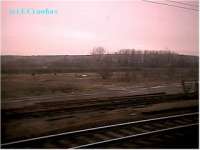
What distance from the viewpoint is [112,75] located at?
15.6m

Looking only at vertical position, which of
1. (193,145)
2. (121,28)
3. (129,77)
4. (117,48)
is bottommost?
(193,145)

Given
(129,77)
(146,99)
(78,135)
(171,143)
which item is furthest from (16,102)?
(129,77)

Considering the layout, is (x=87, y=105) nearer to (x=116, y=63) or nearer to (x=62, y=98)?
(x=62, y=98)

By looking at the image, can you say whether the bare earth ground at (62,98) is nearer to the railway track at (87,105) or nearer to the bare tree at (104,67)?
the railway track at (87,105)

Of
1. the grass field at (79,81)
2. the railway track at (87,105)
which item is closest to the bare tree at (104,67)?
the grass field at (79,81)

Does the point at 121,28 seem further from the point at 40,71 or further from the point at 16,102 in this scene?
the point at 40,71

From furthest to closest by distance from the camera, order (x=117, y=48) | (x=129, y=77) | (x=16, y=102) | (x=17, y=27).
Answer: (x=129, y=77)
(x=117, y=48)
(x=16, y=102)
(x=17, y=27)

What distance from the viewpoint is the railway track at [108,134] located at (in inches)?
202

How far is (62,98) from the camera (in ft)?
32.9

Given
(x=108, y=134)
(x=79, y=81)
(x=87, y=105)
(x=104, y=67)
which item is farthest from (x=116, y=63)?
(x=108, y=134)

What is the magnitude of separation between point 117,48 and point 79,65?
4.53m

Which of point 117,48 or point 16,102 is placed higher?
point 117,48

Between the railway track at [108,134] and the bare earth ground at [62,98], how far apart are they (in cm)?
61

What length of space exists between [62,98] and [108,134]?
4.54 meters
